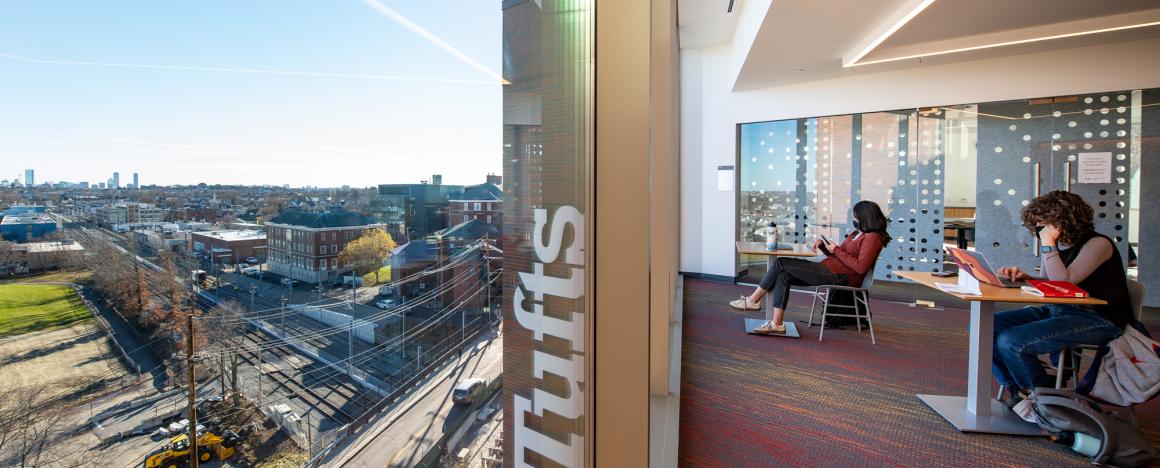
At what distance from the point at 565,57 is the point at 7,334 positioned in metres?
1.19

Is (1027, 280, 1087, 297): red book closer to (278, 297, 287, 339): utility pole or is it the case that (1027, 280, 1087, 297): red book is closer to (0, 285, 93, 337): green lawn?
(278, 297, 287, 339): utility pole

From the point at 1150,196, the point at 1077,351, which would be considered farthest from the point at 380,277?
the point at 1150,196

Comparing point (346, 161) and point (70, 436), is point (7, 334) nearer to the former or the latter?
point (70, 436)

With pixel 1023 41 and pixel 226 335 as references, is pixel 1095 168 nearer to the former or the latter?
pixel 1023 41

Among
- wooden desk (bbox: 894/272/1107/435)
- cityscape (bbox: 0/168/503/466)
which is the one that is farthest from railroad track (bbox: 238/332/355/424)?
wooden desk (bbox: 894/272/1107/435)

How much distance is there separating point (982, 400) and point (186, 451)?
3951 mm

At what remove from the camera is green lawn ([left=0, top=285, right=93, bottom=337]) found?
0.86 ft

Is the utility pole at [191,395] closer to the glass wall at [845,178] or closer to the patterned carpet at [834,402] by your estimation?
the patterned carpet at [834,402]

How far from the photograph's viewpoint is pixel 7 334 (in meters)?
0.27

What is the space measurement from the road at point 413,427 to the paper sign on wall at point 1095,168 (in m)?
7.56

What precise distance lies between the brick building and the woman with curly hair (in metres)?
3.86

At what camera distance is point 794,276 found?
16.2ft

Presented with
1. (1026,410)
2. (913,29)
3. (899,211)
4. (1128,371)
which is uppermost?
(913,29)

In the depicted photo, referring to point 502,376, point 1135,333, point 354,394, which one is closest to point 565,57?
point 502,376
